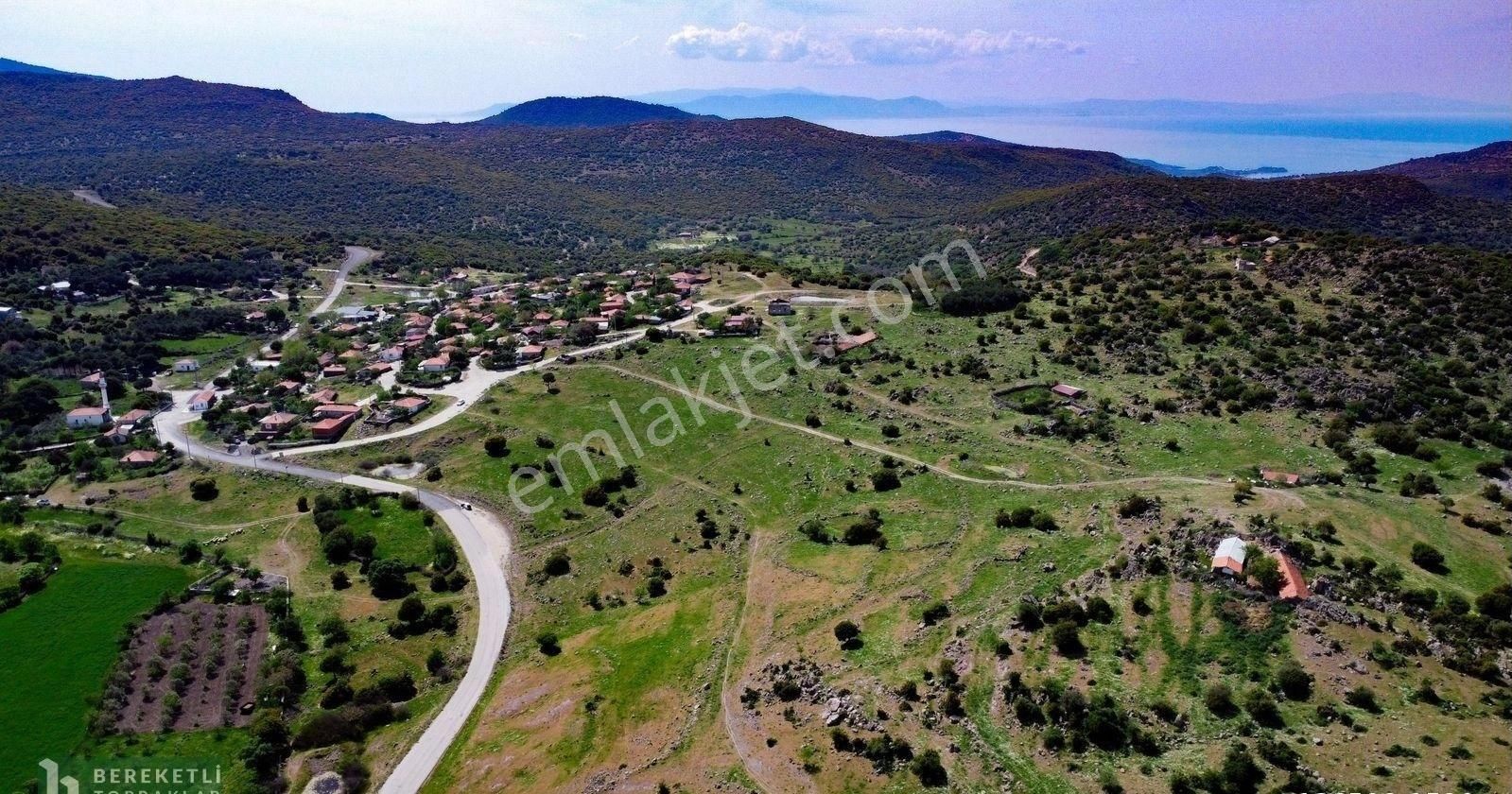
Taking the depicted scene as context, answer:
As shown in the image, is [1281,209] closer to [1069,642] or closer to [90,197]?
[1069,642]

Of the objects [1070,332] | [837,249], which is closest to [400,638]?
[1070,332]

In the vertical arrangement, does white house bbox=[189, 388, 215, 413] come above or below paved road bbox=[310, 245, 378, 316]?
below

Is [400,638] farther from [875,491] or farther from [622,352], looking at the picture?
[622,352]

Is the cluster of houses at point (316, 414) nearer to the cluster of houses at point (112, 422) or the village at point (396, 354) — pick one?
the village at point (396, 354)

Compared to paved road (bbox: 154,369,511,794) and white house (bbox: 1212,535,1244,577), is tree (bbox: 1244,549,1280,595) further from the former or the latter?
paved road (bbox: 154,369,511,794)

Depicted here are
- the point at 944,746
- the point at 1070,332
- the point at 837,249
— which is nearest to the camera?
the point at 944,746

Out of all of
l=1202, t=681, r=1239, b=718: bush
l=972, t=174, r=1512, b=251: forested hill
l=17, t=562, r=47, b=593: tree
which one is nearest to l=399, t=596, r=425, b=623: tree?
l=17, t=562, r=47, b=593: tree
